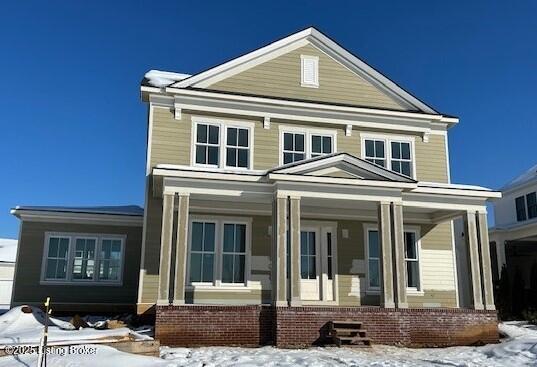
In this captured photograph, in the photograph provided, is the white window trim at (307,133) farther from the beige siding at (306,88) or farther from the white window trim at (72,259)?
the white window trim at (72,259)

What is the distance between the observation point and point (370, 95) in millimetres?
17750

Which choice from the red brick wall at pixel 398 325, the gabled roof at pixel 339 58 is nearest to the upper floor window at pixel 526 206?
the gabled roof at pixel 339 58

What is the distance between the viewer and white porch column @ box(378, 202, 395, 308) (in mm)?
13375

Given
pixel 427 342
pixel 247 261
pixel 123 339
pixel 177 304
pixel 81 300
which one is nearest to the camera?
pixel 123 339

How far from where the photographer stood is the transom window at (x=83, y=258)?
17016 mm

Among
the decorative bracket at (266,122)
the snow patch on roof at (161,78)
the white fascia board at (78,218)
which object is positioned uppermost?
the snow patch on roof at (161,78)

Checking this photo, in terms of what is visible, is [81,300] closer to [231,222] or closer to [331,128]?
[231,222]

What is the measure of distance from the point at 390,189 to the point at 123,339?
7596mm

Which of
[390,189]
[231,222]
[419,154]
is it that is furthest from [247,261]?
[419,154]

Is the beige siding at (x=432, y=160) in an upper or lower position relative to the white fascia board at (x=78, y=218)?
upper

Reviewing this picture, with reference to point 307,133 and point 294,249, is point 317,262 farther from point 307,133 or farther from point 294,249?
point 307,133

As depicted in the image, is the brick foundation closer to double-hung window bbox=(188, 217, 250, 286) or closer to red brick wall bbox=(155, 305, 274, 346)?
red brick wall bbox=(155, 305, 274, 346)

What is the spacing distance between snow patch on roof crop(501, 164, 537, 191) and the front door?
13.7 metres

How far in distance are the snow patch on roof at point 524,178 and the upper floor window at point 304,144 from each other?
13115 millimetres
